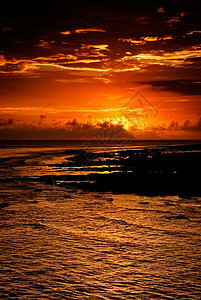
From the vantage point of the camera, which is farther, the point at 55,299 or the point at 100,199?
the point at 100,199

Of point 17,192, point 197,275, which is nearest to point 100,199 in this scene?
point 17,192

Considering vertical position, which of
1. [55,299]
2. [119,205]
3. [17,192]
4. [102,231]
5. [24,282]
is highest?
[17,192]

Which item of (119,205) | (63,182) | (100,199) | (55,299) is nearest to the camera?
(55,299)

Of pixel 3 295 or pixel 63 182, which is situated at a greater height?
pixel 63 182

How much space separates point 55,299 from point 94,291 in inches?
36.9

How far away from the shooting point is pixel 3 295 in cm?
735

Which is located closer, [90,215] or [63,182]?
[90,215]

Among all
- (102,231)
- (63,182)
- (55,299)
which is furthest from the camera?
(63,182)

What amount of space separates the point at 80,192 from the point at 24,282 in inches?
560

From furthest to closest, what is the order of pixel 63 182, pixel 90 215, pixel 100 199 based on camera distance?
pixel 63 182 < pixel 100 199 < pixel 90 215

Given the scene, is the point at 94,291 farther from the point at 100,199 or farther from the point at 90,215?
the point at 100,199

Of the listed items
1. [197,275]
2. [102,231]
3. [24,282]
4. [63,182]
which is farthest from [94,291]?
[63,182]

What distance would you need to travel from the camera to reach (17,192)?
2205 cm

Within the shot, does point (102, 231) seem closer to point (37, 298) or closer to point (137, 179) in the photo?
point (37, 298)
